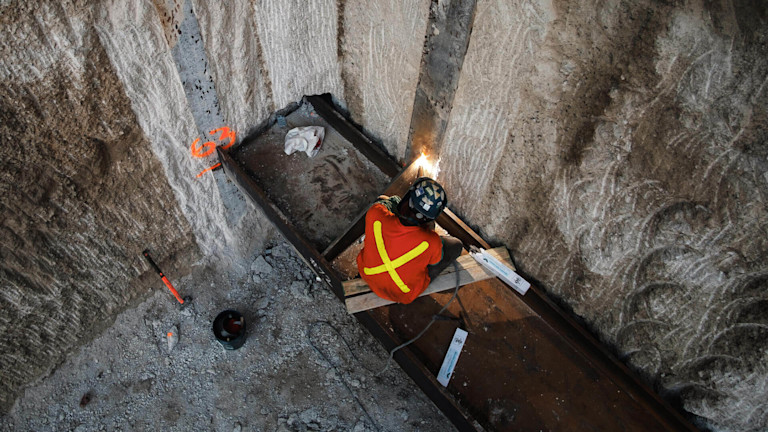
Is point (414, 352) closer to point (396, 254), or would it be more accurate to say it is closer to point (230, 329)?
point (396, 254)

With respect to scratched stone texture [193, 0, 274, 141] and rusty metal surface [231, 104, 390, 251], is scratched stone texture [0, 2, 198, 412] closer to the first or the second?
scratched stone texture [193, 0, 274, 141]

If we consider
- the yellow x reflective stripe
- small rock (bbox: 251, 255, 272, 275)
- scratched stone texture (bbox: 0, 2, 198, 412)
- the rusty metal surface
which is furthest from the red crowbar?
the yellow x reflective stripe

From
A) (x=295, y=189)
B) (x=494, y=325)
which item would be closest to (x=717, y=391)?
(x=494, y=325)

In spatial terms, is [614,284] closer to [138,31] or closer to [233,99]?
[233,99]

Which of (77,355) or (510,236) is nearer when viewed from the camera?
(510,236)

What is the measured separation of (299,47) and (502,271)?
2223mm

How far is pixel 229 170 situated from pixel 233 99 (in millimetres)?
539

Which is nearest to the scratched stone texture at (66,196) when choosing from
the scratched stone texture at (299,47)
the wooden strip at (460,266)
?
the scratched stone texture at (299,47)

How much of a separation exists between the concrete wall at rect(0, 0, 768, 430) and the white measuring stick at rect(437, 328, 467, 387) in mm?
683

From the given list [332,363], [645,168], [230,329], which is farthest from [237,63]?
[645,168]

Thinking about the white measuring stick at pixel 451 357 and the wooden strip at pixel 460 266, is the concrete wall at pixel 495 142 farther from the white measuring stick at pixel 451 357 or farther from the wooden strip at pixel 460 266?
the white measuring stick at pixel 451 357

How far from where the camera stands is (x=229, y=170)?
11.2ft

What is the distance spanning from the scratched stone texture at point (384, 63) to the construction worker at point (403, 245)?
796 millimetres

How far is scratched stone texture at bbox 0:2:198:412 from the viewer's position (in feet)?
7.46
